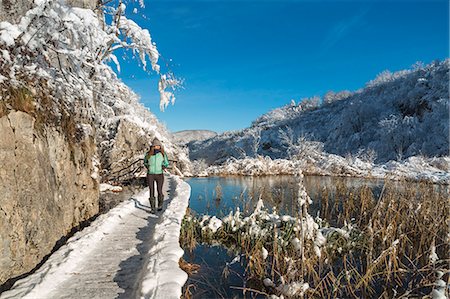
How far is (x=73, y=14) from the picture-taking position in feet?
17.4

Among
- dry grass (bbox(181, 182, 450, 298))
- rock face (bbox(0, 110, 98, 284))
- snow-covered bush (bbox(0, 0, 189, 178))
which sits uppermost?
snow-covered bush (bbox(0, 0, 189, 178))

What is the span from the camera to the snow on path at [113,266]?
377 cm

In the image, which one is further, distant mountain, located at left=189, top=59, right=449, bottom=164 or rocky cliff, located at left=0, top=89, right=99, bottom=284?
distant mountain, located at left=189, top=59, right=449, bottom=164

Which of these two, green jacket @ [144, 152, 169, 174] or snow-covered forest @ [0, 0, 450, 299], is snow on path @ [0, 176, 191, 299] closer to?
snow-covered forest @ [0, 0, 450, 299]

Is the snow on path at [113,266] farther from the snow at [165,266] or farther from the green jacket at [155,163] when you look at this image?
the green jacket at [155,163]

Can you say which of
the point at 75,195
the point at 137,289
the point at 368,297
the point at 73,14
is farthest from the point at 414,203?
the point at 73,14

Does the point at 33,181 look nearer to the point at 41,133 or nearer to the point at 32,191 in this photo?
the point at 32,191

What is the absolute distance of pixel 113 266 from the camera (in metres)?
4.68

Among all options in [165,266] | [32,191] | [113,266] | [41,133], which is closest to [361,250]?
[165,266]

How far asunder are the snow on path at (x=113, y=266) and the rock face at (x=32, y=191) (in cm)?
30

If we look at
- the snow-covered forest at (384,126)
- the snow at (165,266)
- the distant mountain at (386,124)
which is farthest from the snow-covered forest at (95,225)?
the distant mountain at (386,124)

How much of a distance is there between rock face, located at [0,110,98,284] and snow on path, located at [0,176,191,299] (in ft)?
0.97

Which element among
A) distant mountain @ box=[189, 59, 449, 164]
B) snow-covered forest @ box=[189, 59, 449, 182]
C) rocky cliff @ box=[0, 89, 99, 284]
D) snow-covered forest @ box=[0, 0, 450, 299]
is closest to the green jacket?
snow-covered forest @ box=[0, 0, 450, 299]

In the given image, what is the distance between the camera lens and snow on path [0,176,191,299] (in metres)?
3.77
